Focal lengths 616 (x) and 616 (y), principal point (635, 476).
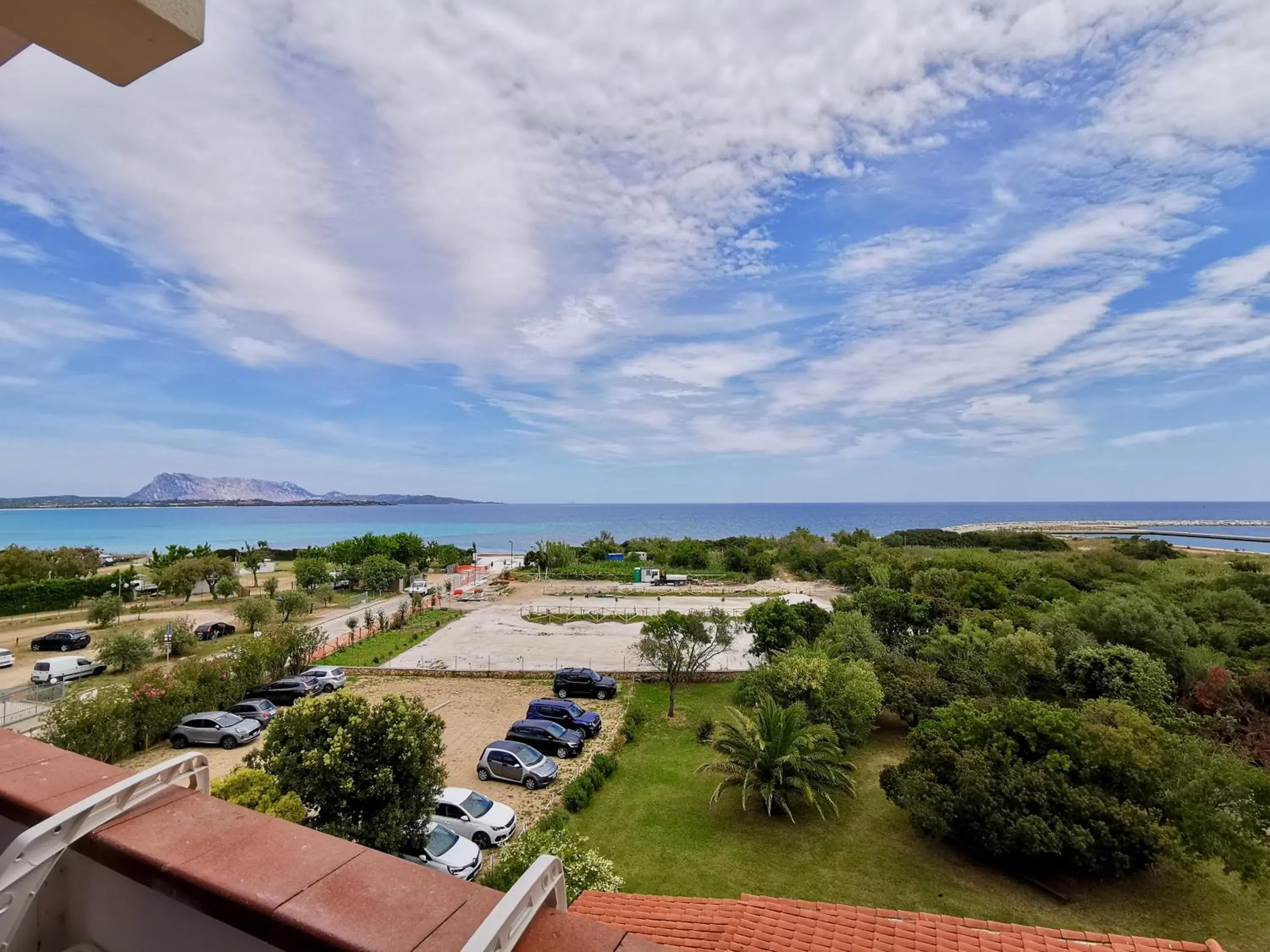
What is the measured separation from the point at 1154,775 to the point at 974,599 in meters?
18.1

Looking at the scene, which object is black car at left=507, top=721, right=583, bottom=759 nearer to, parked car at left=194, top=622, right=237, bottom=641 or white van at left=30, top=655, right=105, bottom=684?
white van at left=30, top=655, right=105, bottom=684

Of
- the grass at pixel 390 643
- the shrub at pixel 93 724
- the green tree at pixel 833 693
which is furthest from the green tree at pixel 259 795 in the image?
the grass at pixel 390 643

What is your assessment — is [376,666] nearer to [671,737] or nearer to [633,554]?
[671,737]

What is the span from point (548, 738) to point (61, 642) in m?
24.9

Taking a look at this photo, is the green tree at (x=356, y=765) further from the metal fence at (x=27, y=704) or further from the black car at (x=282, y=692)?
the metal fence at (x=27, y=704)

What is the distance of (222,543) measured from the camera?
106 meters

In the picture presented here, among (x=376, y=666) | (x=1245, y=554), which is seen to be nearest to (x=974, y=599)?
(x=376, y=666)

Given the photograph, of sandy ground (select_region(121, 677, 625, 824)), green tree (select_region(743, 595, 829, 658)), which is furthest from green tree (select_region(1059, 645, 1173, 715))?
sandy ground (select_region(121, 677, 625, 824))

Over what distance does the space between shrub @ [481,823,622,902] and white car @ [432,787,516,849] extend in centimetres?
277

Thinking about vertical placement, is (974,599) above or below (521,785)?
above

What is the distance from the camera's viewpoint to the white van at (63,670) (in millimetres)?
21406

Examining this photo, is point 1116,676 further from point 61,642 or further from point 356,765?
point 61,642

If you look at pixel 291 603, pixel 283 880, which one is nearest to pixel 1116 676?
pixel 283 880

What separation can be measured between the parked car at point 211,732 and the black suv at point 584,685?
9.08m
